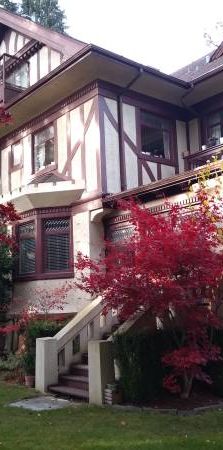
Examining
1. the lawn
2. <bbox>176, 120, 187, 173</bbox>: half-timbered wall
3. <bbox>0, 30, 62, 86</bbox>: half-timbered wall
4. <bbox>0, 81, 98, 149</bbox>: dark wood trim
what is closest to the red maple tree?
the lawn

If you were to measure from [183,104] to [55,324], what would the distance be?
7.87 metres

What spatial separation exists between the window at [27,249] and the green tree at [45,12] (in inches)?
887

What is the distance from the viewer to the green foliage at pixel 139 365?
28.0 feet

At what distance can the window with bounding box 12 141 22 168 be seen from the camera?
16953 mm

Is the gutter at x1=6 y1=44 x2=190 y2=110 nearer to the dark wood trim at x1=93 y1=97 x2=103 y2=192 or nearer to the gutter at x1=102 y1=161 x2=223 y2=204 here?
the dark wood trim at x1=93 y1=97 x2=103 y2=192

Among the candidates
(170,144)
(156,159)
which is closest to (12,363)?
(156,159)

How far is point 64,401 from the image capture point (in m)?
9.16

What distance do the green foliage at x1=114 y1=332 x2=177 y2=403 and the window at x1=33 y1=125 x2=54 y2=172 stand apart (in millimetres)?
7924

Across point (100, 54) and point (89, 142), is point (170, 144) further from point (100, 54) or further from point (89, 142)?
point (100, 54)

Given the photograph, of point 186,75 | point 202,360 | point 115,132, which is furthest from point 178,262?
point 186,75

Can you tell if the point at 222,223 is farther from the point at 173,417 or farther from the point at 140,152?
the point at 140,152

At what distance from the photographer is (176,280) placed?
822 centimetres

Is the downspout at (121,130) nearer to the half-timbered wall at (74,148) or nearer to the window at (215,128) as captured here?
the half-timbered wall at (74,148)

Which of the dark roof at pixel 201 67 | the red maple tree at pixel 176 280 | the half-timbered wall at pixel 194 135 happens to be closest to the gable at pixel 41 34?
the dark roof at pixel 201 67
